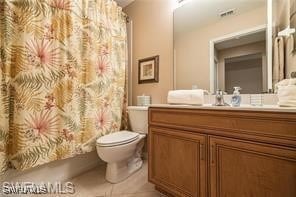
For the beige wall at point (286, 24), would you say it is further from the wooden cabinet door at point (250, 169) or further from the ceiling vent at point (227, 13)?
the wooden cabinet door at point (250, 169)

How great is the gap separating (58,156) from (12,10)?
118 centimetres

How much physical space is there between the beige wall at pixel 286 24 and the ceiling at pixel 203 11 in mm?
127

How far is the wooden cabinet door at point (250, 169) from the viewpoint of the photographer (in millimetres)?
800

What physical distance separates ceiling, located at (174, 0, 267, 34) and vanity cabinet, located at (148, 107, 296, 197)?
40.4 inches

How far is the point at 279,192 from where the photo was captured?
0.82 meters

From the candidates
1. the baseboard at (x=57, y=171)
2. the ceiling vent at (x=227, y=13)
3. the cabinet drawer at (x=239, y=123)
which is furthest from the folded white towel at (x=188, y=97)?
the baseboard at (x=57, y=171)

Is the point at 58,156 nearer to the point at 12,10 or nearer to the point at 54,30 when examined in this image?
the point at 54,30

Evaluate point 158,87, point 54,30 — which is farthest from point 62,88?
point 158,87

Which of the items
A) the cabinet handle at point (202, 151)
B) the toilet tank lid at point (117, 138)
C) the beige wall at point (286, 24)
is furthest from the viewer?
the toilet tank lid at point (117, 138)

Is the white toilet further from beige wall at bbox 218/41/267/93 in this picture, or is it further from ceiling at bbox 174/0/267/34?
ceiling at bbox 174/0/267/34

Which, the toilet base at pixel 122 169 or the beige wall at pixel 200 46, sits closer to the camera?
the beige wall at pixel 200 46

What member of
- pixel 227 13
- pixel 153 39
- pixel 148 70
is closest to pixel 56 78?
pixel 148 70

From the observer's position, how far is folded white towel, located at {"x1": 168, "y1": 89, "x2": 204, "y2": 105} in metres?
1.32

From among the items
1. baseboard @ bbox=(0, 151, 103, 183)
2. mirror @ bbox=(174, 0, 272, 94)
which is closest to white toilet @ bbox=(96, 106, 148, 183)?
baseboard @ bbox=(0, 151, 103, 183)
